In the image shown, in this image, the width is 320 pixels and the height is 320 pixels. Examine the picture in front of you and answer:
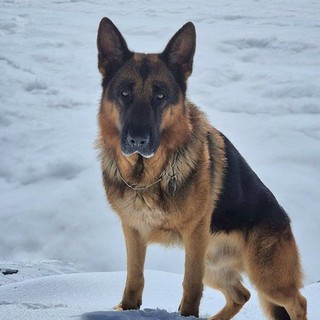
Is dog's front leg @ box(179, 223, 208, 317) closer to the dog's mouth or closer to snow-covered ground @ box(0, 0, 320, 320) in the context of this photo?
the dog's mouth

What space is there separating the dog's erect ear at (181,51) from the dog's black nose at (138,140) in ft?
2.15

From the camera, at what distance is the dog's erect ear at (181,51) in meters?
3.68

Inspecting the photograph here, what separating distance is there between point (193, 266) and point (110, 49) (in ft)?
5.08

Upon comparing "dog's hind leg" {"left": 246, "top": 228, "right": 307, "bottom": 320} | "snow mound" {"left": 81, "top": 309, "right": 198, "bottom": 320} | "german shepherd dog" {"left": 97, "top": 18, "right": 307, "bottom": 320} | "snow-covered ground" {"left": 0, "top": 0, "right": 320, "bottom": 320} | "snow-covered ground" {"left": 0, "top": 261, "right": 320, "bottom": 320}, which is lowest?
"snow-covered ground" {"left": 0, "top": 0, "right": 320, "bottom": 320}

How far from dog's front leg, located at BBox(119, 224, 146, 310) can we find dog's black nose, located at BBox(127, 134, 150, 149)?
729mm

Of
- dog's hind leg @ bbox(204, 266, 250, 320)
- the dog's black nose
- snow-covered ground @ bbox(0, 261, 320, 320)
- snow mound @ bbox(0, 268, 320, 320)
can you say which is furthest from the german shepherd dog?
snow-covered ground @ bbox(0, 261, 320, 320)

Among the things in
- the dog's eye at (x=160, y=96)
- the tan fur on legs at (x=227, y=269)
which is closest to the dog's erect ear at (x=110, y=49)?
the dog's eye at (x=160, y=96)

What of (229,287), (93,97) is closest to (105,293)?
(229,287)

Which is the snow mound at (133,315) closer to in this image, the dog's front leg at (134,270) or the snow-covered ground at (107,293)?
the dog's front leg at (134,270)

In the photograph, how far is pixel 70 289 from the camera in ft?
19.2

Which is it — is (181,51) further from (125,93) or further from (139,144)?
(139,144)

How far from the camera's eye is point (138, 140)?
3.29 meters

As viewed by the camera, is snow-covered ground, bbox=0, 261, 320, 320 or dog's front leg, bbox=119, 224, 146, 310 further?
snow-covered ground, bbox=0, 261, 320, 320

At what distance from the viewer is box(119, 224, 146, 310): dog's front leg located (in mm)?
3797
